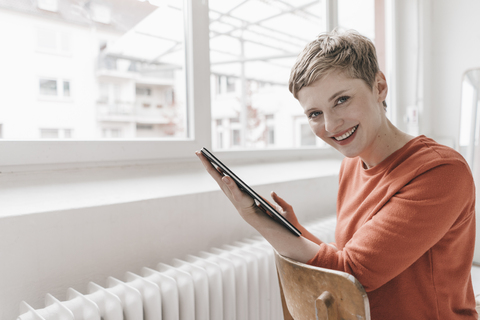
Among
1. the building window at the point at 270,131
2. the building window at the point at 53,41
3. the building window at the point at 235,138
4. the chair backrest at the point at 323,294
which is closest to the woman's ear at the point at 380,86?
the chair backrest at the point at 323,294

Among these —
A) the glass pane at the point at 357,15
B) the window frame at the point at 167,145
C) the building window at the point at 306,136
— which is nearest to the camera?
the window frame at the point at 167,145

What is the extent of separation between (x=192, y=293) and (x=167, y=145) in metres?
0.66

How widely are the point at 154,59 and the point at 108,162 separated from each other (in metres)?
0.61

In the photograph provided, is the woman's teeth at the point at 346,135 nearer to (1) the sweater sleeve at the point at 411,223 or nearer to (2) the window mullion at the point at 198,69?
(1) the sweater sleeve at the point at 411,223

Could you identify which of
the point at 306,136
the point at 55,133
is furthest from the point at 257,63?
the point at 55,133

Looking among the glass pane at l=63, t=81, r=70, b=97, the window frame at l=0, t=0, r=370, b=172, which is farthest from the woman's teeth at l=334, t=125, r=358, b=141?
the glass pane at l=63, t=81, r=70, b=97

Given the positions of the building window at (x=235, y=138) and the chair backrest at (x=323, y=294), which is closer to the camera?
the chair backrest at (x=323, y=294)

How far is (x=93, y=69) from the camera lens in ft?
4.61

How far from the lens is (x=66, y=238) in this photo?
977 mm

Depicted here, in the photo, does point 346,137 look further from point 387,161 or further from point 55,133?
point 55,133

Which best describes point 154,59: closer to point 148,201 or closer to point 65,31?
point 65,31

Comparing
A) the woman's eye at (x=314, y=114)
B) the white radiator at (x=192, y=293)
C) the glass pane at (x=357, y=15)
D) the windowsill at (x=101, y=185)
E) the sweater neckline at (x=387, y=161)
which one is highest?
Result: the glass pane at (x=357, y=15)

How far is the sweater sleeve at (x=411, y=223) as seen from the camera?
72cm

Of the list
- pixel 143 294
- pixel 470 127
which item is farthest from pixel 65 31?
pixel 470 127
